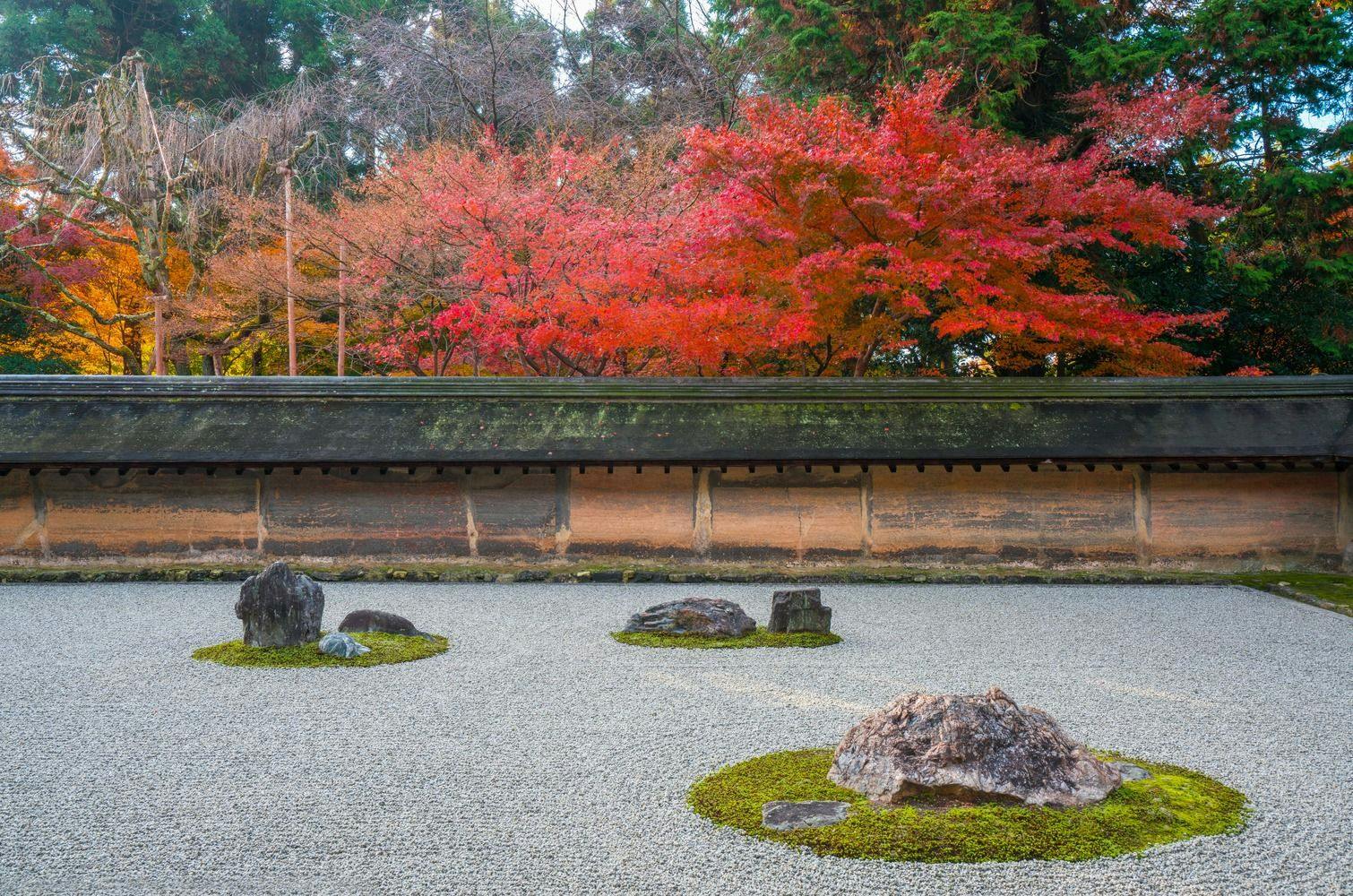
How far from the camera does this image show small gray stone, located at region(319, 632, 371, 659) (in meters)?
6.49

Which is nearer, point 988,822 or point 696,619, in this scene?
point 988,822

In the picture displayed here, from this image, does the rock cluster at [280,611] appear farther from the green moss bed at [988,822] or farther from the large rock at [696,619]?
the green moss bed at [988,822]

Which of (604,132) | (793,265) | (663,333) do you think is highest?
Answer: (604,132)

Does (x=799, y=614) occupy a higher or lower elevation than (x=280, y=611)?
lower

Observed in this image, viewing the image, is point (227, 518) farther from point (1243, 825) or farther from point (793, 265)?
point (1243, 825)

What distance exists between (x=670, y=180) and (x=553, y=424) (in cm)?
783

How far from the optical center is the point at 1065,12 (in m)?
15.3

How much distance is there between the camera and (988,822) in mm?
3578

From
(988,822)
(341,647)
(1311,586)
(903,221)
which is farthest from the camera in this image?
(903,221)

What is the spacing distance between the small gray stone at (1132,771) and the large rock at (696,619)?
11.4ft

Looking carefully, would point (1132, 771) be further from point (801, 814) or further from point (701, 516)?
point (701, 516)

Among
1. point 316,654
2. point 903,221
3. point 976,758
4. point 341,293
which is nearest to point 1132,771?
point 976,758

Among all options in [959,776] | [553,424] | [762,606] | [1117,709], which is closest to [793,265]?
[553,424]

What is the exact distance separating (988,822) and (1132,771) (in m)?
0.88
